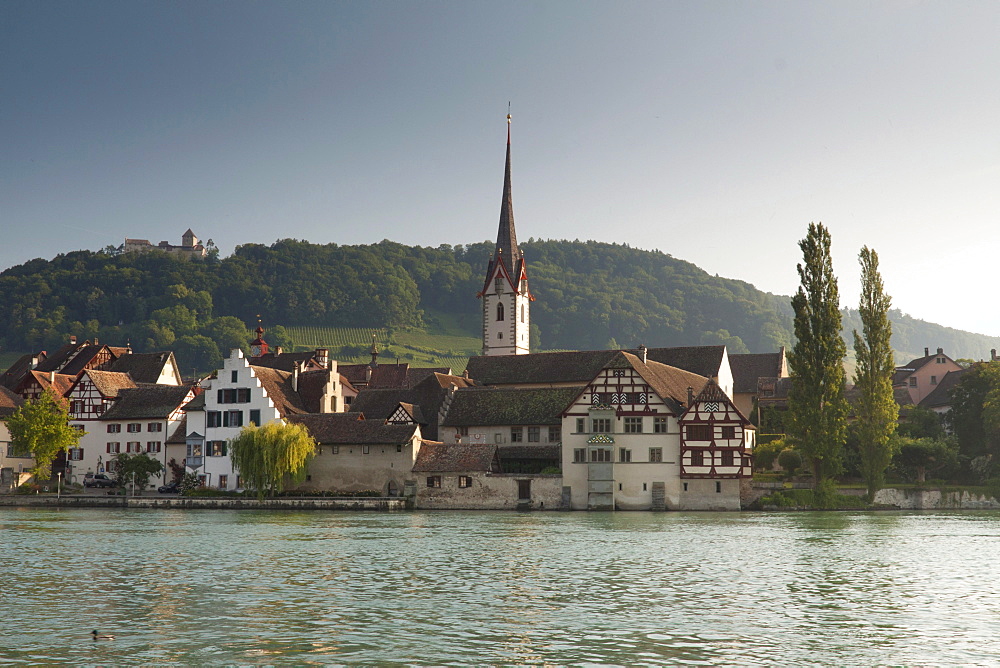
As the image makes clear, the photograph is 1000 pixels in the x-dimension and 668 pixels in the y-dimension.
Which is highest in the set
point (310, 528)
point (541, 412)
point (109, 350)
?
point (109, 350)

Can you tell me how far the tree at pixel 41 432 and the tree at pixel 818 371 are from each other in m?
53.8

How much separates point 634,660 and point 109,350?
10537 centimetres

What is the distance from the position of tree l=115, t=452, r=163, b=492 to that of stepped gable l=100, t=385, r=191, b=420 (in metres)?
5.09

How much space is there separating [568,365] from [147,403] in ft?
117

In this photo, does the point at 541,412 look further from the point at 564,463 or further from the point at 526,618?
the point at 526,618

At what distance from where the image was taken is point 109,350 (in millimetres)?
114438

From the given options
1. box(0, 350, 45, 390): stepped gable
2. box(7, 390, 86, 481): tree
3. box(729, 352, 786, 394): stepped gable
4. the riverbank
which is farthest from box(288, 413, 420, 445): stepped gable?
box(0, 350, 45, 390): stepped gable

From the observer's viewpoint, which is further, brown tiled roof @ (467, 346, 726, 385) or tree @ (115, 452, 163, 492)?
brown tiled roof @ (467, 346, 726, 385)

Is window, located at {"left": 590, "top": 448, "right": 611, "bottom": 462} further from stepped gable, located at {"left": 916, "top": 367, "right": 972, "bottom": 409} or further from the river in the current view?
stepped gable, located at {"left": 916, "top": 367, "right": 972, "bottom": 409}

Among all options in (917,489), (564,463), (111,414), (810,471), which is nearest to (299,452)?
(564,463)

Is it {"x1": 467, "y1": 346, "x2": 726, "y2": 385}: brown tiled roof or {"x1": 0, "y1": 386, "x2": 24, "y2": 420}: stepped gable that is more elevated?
{"x1": 467, "y1": 346, "x2": 726, "y2": 385}: brown tiled roof

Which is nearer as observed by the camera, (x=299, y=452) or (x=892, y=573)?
(x=892, y=573)

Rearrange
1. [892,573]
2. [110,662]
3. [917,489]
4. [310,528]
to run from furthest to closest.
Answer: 1. [917,489]
2. [310,528]
3. [892,573]
4. [110,662]

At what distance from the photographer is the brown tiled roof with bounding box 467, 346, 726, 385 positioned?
300ft
